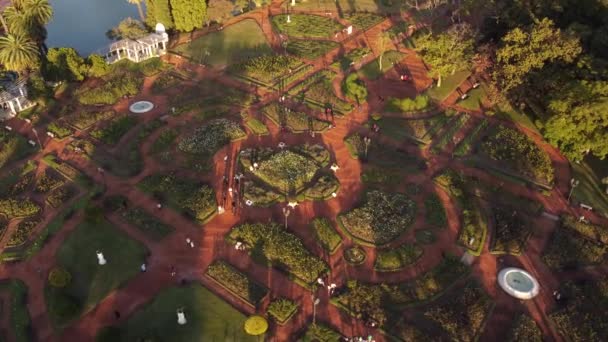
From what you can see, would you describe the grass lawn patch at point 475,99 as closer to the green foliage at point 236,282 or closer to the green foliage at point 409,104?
the green foliage at point 409,104

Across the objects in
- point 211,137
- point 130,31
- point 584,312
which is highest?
point 130,31

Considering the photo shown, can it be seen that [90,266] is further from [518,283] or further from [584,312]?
[584,312]

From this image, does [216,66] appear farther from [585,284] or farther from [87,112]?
[585,284]

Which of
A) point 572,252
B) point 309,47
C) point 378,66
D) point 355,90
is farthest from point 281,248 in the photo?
point 309,47

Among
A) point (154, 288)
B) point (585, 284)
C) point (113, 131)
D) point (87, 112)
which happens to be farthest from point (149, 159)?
point (585, 284)

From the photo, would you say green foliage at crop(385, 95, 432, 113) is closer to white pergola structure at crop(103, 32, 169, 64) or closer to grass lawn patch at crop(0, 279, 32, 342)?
white pergola structure at crop(103, 32, 169, 64)

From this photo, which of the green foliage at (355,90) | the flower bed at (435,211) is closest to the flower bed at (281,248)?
the flower bed at (435,211)
